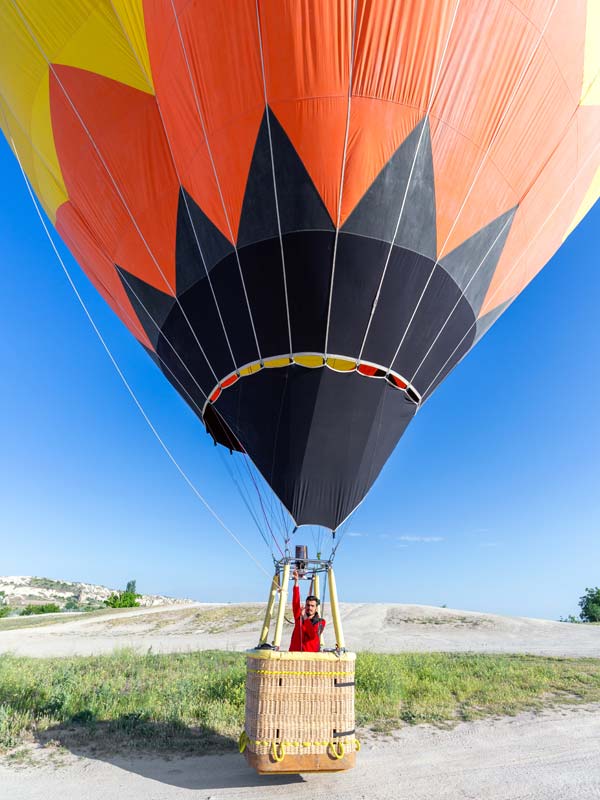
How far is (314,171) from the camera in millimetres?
5992

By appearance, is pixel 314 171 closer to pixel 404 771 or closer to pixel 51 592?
pixel 404 771

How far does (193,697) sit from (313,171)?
24.2 ft

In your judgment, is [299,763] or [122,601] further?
[122,601]

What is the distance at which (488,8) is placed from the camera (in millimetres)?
5707

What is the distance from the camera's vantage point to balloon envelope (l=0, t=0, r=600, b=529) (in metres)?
5.70

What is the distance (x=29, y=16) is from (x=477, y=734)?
35.6 ft

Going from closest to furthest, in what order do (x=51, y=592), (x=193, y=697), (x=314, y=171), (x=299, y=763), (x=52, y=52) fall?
(x=299, y=763)
(x=314, y=171)
(x=52, y=52)
(x=193, y=697)
(x=51, y=592)

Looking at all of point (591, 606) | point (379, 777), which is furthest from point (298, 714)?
point (591, 606)

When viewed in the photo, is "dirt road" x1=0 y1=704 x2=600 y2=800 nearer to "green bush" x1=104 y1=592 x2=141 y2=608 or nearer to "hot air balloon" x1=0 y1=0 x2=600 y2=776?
"hot air balloon" x1=0 y1=0 x2=600 y2=776

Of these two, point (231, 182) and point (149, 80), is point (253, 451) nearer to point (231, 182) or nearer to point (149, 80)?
point (231, 182)

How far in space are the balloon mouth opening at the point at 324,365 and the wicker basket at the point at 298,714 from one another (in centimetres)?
318

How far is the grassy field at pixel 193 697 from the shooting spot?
6.12 metres

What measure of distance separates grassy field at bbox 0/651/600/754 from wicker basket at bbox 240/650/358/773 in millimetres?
1423

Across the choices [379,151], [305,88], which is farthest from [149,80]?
[379,151]
